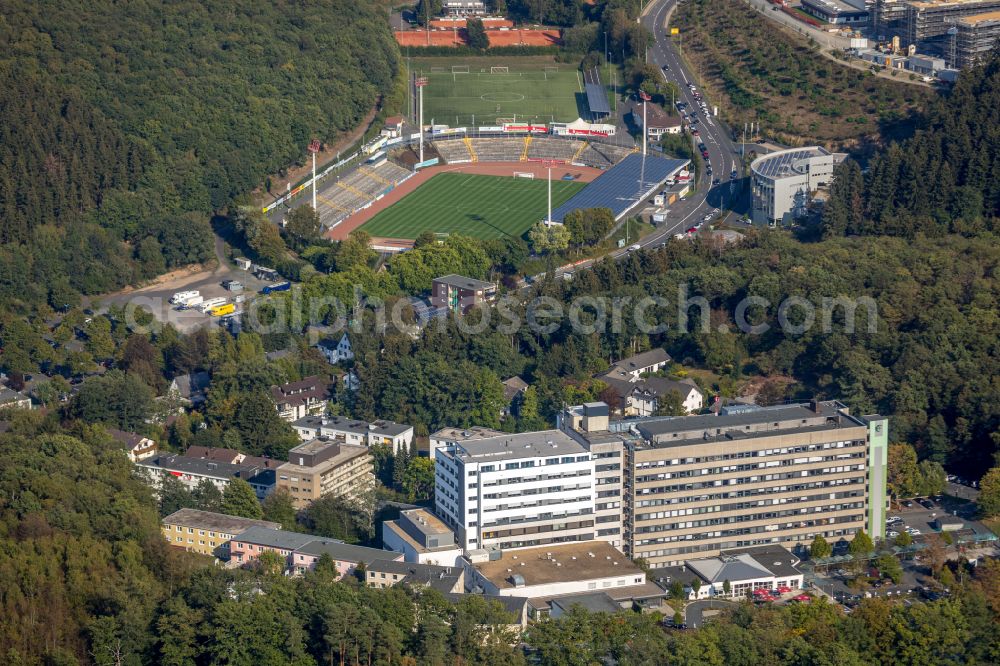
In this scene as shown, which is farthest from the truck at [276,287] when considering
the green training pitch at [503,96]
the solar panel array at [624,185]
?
the green training pitch at [503,96]

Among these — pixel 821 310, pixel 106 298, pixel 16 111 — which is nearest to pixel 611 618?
pixel 821 310

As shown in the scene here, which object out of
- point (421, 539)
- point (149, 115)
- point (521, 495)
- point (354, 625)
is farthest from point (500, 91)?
point (354, 625)

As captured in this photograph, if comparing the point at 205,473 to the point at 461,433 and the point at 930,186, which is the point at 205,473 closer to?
the point at 461,433

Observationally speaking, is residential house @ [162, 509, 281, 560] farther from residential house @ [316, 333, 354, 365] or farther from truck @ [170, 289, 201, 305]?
truck @ [170, 289, 201, 305]

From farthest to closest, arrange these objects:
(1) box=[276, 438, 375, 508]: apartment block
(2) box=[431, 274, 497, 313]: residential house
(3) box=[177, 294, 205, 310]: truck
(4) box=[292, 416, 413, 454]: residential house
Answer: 1. (3) box=[177, 294, 205, 310]: truck
2. (2) box=[431, 274, 497, 313]: residential house
3. (4) box=[292, 416, 413, 454]: residential house
4. (1) box=[276, 438, 375, 508]: apartment block

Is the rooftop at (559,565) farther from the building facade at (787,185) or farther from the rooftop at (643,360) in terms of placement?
the building facade at (787,185)

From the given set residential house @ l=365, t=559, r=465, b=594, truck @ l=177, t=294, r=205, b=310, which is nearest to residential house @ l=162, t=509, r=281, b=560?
residential house @ l=365, t=559, r=465, b=594

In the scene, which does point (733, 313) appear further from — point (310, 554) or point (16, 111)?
point (16, 111)
